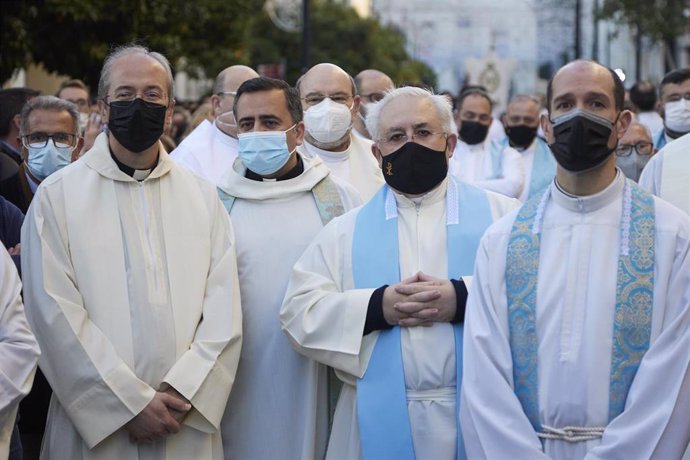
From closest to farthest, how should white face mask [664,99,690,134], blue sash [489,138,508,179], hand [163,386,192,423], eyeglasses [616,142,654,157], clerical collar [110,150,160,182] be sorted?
hand [163,386,192,423] < clerical collar [110,150,160,182] < eyeglasses [616,142,654,157] < white face mask [664,99,690,134] < blue sash [489,138,508,179]

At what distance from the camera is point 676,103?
885 cm

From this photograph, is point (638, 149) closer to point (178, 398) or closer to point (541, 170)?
point (541, 170)

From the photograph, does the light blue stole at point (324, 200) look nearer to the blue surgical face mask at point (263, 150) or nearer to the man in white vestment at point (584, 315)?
the blue surgical face mask at point (263, 150)

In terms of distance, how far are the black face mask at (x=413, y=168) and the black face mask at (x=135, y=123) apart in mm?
1031

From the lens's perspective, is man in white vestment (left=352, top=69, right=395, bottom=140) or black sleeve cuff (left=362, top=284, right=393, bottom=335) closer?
black sleeve cuff (left=362, top=284, right=393, bottom=335)

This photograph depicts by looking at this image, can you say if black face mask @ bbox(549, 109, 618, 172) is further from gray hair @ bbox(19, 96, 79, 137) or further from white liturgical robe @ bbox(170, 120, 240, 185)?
white liturgical robe @ bbox(170, 120, 240, 185)

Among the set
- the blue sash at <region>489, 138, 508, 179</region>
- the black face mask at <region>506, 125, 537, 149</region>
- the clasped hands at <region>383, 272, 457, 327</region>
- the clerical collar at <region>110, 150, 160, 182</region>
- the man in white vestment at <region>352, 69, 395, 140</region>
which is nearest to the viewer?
the clasped hands at <region>383, 272, 457, 327</region>

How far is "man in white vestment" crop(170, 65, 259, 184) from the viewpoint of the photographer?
26.3ft

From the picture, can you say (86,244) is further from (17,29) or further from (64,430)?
(17,29)

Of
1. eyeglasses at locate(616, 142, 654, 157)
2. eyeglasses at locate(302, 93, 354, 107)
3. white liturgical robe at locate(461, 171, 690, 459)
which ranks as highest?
eyeglasses at locate(302, 93, 354, 107)

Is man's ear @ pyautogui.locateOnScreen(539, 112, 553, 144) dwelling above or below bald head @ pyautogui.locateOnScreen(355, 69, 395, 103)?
below

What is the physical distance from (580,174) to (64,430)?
2.48 meters

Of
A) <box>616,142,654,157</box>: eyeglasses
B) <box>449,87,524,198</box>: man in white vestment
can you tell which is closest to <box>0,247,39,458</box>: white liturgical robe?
<box>616,142,654,157</box>: eyeglasses

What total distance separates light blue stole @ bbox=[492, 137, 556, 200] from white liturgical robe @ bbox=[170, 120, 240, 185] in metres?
3.15
